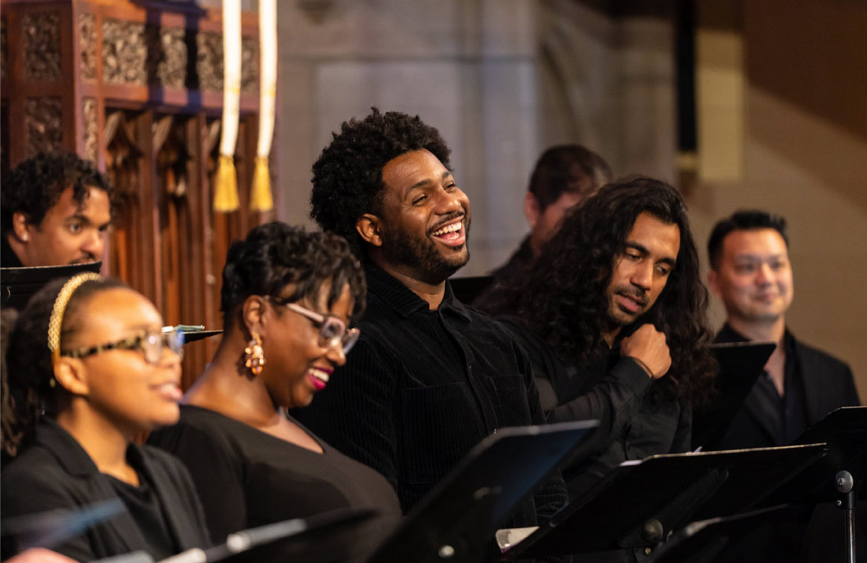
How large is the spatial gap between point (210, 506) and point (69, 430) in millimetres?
248

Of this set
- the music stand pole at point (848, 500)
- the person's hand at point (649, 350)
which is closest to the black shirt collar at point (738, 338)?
the person's hand at point (649, 350)

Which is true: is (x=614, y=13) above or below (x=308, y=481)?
above

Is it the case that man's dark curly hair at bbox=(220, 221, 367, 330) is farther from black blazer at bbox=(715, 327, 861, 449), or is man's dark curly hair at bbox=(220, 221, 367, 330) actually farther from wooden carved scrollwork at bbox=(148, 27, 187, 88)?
wooden carved scrollwork at bbox=(148, 27, 187, 88)

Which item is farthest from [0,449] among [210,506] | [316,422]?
[316,422]

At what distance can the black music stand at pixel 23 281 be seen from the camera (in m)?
2.85

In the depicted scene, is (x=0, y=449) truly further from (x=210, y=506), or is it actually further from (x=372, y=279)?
(x=372, y=279)

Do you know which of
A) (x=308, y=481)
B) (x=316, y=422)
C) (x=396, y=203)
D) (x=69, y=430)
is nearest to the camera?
(x=69, y=430)

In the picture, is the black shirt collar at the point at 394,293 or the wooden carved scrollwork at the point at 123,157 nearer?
the black shirt collar at the point at 394,293

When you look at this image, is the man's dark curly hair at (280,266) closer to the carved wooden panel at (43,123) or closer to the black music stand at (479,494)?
the black music stand at (479,494)

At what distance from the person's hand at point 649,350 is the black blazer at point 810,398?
0.94 meters

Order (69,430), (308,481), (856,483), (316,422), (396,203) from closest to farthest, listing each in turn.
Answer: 1. (69,430)
2. (308,481)
3. (316,422)
4. (396,203)
5. (856,483)

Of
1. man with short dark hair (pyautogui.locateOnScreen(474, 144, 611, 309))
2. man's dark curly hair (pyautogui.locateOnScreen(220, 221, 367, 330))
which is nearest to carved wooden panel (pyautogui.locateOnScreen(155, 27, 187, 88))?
man with short dark hair (pyautogui.locateOnScreen(474, 144, 611, 309))

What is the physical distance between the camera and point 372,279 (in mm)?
2773

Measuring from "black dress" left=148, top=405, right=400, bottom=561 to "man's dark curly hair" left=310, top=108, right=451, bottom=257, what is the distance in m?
0.72
